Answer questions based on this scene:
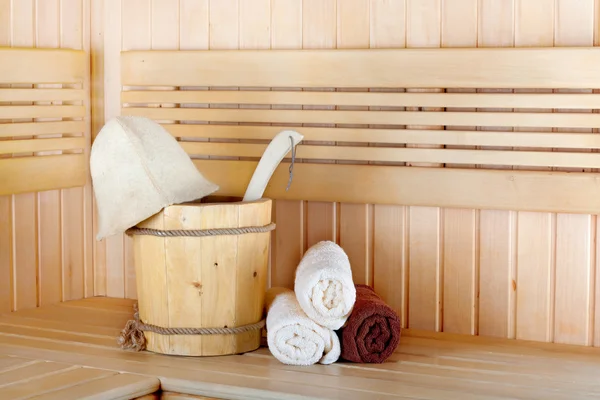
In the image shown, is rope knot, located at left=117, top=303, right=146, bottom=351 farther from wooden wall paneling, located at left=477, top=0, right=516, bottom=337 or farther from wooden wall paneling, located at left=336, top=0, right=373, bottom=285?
wooden wall paneling, located at left=477, top=0, right=516, bottom=337

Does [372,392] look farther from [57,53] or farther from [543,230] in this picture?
[57,53]

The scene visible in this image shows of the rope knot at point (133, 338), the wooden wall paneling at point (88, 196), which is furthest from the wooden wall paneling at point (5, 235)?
the rope knot at point (133, 338)

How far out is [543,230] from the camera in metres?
2.34

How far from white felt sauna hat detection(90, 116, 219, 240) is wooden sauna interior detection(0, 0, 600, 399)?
35 cm

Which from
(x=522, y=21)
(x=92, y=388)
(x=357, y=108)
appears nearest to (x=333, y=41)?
(x=357, y=108)

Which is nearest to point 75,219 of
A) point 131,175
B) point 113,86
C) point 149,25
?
point 113,86

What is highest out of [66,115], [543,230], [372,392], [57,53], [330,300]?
[57,53]

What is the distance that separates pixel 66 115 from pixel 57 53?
19cm

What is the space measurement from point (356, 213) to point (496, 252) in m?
0.40

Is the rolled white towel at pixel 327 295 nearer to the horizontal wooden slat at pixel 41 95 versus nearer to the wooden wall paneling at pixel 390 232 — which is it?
the wooden wall paneling at pixel 390 232

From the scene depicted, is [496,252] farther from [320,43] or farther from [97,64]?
[97,64]

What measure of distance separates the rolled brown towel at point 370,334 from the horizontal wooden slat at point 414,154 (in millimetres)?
485

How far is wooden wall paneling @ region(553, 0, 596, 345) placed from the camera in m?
2.27

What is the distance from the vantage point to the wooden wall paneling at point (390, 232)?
96.6 inches
